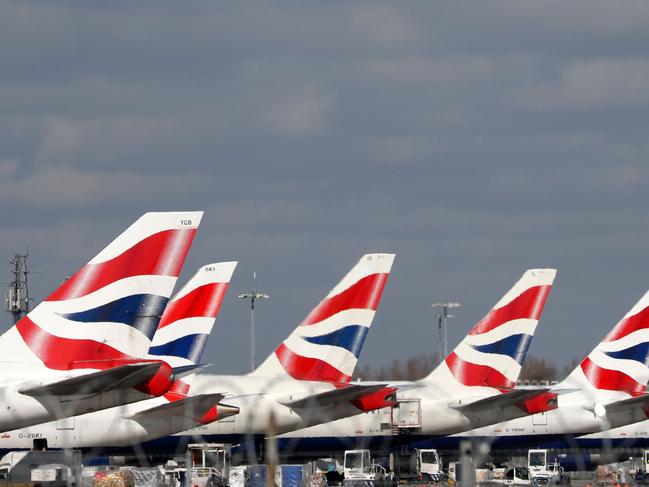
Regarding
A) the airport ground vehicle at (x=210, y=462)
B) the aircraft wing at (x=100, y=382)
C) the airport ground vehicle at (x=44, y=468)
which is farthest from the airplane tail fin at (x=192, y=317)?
the aircraft wing at (x=100, y=382)

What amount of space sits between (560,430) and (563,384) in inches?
152

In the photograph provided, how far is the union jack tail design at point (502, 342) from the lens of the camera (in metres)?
64.4

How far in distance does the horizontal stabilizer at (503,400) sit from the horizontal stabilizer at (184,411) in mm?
14587

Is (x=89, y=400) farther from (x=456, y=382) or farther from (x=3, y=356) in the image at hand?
(x=456, y=382)

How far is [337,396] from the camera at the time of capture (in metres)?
54.0

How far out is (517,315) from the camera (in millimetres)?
65375

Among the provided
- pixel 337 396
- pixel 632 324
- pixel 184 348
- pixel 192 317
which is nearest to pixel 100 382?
pixel 184 348

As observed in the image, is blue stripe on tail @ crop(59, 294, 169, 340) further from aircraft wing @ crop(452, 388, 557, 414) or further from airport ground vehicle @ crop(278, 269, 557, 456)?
aircraft wing @ crop(452, 388, 557, 414)

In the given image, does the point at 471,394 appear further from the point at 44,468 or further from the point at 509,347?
the point at 44,468

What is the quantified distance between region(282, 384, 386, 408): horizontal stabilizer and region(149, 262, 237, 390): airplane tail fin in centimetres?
440

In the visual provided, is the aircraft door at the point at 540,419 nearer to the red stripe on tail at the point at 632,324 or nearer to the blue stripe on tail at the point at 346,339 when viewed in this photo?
the red stripe on tail at the point at 632,324

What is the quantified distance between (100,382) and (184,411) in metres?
15.3

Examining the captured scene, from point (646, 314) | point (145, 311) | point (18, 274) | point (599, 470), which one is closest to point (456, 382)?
point (646, 314)

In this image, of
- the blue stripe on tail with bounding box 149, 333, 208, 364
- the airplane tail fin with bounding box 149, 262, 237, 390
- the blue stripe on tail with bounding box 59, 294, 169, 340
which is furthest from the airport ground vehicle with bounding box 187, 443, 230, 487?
the blue stripe on tail with bounding box 59, 294, 169, 340
